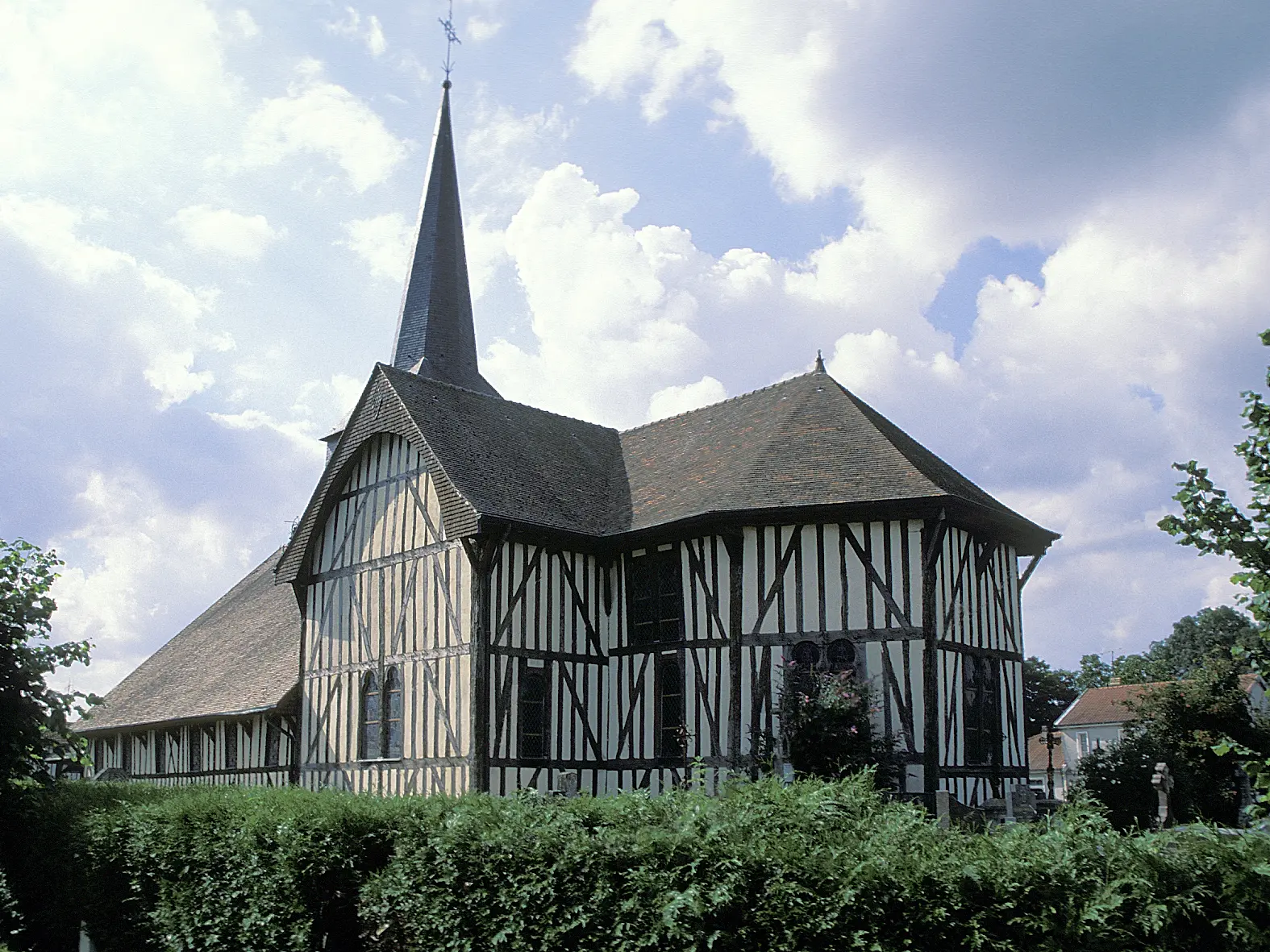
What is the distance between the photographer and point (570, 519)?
20.8 m

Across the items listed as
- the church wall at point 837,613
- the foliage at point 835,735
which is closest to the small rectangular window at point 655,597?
the church wall at point 837,613

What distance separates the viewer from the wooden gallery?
18.7 metres

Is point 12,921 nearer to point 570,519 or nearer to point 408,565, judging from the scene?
point 408,565

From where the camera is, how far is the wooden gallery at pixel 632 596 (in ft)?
61.3

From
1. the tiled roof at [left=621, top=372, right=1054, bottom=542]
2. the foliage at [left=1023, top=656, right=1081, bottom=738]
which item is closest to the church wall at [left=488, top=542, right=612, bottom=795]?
the tiled roof at [left=621, top=372, right=1054, bottom=542]

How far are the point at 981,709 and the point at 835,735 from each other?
10.9ft

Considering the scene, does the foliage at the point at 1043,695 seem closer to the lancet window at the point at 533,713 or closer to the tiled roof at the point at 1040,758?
the tiled roof at the point at 1040,758

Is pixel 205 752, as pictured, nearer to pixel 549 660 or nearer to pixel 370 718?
pixel 370 718

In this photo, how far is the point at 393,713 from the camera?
21.0 m

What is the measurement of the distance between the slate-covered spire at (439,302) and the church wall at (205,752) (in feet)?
34.3

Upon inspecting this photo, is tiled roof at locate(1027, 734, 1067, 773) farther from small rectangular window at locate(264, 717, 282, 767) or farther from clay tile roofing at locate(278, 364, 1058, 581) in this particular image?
small rectangular window at locate(264, 717, 282, 767)

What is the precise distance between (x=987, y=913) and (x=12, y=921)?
12315 millimetres

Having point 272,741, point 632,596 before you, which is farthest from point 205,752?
point 632,596

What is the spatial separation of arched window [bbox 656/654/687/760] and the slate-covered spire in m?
14.1
